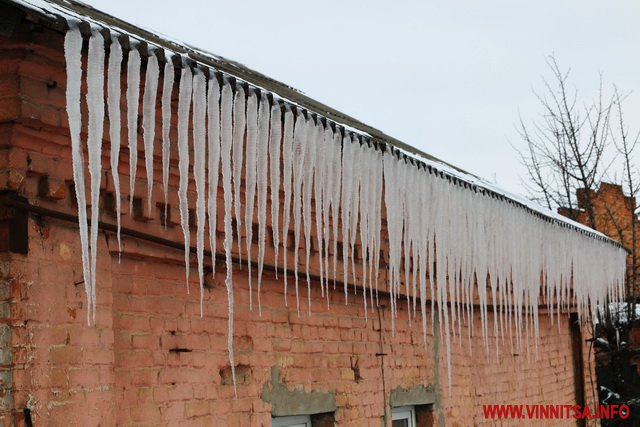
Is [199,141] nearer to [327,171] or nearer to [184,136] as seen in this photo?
[184,136]

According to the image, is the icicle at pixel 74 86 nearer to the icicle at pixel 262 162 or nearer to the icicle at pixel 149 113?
the icicle at pixel 149 113

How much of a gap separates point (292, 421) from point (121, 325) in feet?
5.29

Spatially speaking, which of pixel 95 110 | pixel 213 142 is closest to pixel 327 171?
pixel 213 142

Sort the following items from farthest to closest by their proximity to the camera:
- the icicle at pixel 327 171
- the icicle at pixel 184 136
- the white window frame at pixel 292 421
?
the white window frame at pixel 292 421
the icicle at pixel 327 171
the icicle at pixel 184 136

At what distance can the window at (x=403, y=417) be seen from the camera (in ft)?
19.8

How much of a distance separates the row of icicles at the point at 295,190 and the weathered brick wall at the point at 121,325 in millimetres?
119

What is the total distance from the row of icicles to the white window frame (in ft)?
2.26

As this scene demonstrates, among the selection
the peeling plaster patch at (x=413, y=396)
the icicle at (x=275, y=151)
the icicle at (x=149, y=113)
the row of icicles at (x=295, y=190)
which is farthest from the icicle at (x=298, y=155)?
the peeling plaster patch at (x=413, y=396)

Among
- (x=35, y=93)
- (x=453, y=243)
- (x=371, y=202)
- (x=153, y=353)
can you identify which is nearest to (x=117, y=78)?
(x=35, y=93)

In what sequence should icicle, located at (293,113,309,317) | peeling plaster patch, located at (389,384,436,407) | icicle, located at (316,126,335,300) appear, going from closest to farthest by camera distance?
1. icicle, located at (293,113,309,317)
2. icicle, located at (316,126,335,300)
3. peeling plaster patch, located at (389,384,436,407)

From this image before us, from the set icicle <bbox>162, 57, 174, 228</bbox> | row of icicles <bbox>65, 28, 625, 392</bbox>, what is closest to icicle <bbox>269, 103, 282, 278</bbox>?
row of icicles <bbox>65, 28, 625, 392</bbox>

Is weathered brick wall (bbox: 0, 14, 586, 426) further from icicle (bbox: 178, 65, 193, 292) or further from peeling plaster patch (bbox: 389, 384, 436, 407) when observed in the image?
peeling plaster patch (bbox: 389, 384, 436, 407)

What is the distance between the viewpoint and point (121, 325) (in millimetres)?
3525

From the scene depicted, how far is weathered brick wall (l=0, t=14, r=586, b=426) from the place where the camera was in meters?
3.04
